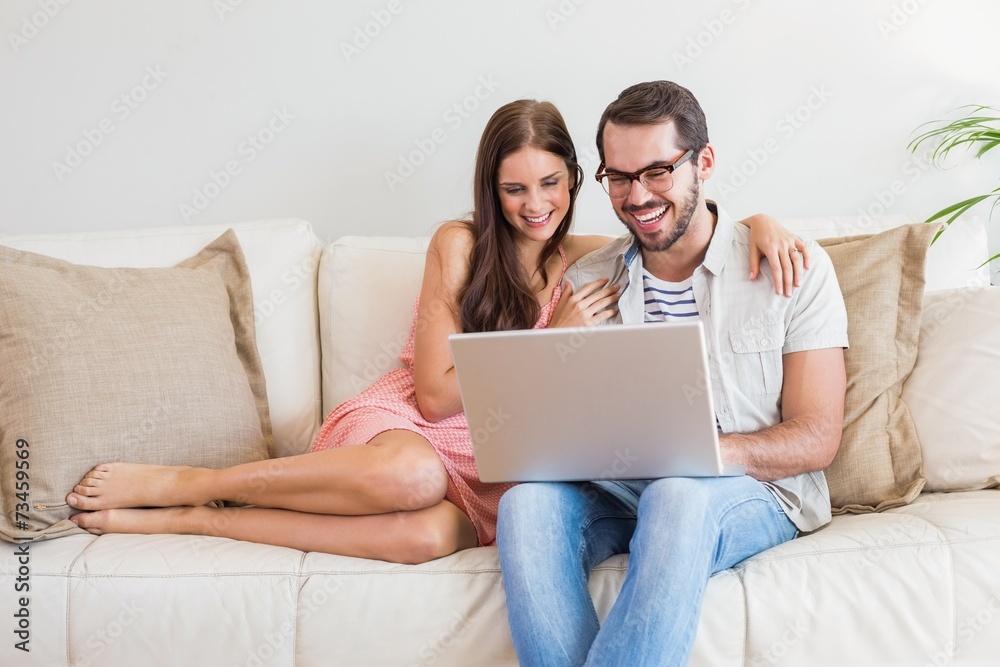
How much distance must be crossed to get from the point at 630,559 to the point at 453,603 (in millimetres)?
Answer: 294

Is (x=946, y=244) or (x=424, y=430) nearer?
(x=424, y=430)

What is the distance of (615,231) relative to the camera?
230 cm

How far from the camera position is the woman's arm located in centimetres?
174

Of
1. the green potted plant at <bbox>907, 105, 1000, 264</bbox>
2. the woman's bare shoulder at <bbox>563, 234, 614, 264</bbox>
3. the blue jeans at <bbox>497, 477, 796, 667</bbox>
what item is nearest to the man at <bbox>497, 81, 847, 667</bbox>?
the blue jeans at <bbox>497, 477, 796, 667</bbox>

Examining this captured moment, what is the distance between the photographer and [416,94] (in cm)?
227

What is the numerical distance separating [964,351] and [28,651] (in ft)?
5.69

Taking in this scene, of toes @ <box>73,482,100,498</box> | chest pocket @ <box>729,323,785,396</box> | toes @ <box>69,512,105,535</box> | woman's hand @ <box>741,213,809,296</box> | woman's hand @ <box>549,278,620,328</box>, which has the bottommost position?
toes @ <box>69,512,105,535</box>

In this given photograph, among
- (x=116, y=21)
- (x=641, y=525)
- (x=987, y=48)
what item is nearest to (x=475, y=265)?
(x=641, y=525)

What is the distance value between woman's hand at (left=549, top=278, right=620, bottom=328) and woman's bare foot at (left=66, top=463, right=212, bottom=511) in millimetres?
750

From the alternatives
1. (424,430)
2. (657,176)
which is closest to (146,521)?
(424,430)

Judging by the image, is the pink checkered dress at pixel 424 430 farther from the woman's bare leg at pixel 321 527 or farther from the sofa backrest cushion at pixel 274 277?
the sofa backrest cushion at pixel 274 277

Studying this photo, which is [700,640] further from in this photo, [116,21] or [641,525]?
[116,21]

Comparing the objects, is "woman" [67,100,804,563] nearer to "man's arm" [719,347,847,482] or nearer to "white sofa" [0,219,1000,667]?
"white sofa" [0,219,1000,667]

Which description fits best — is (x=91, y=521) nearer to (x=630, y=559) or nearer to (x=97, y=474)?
(x=97, y=474)
